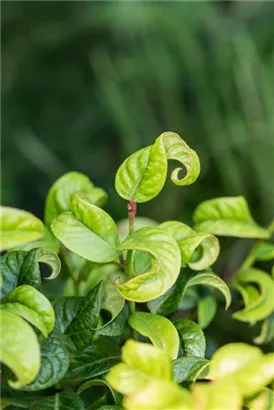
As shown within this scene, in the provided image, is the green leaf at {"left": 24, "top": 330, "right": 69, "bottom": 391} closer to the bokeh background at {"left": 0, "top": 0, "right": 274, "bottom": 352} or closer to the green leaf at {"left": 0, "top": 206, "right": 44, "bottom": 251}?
the green leaf at {"left": 0, "top": 206, "right": 44, "bottom": 251}

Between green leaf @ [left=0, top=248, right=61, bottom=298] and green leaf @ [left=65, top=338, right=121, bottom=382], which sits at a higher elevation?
green leaf @ [left=0, top=248, right=61, bottom=298]

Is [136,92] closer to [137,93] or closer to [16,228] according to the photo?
[137,93]

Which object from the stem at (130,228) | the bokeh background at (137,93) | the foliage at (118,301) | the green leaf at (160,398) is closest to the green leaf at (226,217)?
the foliage at (118,301)

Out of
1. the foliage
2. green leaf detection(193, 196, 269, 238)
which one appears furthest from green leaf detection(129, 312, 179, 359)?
green leaf detection(193, 196, 269, 238)

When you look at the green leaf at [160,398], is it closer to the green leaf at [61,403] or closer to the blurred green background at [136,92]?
the green leaf at [61,403]

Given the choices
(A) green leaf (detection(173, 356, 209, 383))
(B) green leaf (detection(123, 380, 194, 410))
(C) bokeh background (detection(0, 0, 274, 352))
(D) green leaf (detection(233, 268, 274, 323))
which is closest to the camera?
(B) green leaf (detection(123, 380, 194, 410))

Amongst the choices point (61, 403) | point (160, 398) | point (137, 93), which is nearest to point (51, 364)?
point (61, 403)

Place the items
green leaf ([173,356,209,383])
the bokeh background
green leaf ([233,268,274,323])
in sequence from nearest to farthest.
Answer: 1. green leaf ([173,356,209,383])
2. green leaf ([233,268,274,323])
3. the bokeh background
